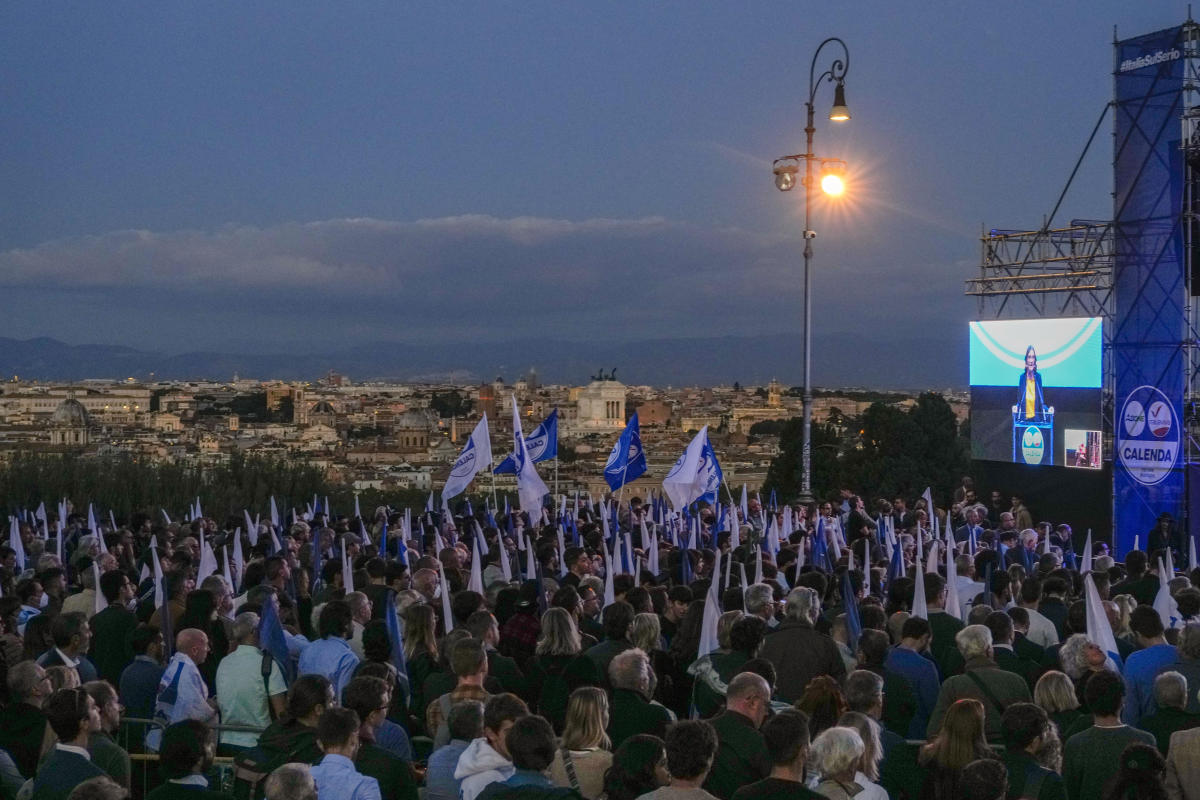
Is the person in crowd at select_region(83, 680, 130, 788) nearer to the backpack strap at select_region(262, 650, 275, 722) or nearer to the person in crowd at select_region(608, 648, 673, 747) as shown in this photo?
the backpack strap at select_region(262, 650, 275, 722)

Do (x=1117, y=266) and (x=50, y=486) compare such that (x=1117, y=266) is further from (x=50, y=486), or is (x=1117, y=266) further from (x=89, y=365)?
(x=89, y=365)

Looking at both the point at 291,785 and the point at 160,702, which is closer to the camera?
the point at 291,785

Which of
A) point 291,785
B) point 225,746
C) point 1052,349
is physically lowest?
point 225,746

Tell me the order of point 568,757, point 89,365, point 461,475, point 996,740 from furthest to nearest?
point 89,365
point 461,475
point 996,740
point 568,757

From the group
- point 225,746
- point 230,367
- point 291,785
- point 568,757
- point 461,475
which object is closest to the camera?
point 291,785

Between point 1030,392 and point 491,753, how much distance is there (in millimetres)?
24684

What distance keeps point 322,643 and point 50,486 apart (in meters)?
21.8

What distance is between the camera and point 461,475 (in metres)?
20.9

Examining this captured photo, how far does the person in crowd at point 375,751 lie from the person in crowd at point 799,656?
2692mm

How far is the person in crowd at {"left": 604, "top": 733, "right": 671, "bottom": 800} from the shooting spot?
17.8 feet

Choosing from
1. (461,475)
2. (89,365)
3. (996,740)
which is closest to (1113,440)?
(461,475)

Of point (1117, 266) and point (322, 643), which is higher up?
point (1117, 266)

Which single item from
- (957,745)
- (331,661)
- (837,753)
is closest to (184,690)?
(331,661)

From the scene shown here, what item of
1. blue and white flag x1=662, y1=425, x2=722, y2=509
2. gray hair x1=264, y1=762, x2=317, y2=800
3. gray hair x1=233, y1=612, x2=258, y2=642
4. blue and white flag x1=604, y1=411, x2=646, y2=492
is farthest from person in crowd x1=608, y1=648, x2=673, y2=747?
blue and white flag x1=604, y1=411, x2=646, y2=492
